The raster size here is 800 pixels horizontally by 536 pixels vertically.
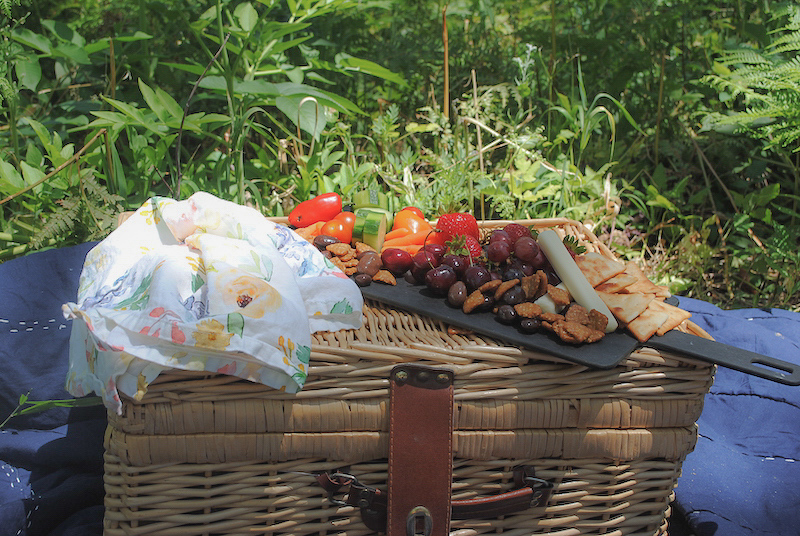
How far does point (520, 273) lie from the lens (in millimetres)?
1335

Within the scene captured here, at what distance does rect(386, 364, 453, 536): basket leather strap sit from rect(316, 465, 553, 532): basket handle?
4 centimetres

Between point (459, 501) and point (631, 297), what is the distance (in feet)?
1.70

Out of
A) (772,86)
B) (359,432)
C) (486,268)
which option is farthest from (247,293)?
(772,86)

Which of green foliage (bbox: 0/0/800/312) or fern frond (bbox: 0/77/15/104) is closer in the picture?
fern frond (bbox: 0/77/15/104)

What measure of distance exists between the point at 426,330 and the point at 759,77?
1643mm

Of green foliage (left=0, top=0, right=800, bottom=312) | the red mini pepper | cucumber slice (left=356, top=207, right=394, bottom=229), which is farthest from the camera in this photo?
green foliage (left=0, top=0, right=800, bottom=312)

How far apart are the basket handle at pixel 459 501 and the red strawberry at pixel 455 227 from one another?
0.57m

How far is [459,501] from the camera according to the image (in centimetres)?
119

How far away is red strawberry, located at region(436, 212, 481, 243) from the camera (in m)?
1.52

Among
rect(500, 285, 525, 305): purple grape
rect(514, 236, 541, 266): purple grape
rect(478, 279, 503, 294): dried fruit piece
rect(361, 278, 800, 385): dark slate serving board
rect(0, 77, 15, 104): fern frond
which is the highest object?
rect(0, 77, 15, 104): fern frond

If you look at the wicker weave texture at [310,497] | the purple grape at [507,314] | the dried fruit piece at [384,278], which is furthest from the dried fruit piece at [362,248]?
the wicker weave texture at [310,497]

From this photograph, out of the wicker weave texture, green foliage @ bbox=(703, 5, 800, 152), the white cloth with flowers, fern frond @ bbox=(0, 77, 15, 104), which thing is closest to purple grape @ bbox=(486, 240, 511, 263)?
the white cloth with flowers

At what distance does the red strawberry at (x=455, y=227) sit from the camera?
152 cm

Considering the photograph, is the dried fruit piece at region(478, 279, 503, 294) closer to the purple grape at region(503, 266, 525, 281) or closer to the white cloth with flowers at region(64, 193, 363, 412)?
the purple grape at region(503, 266, 525, 281)
